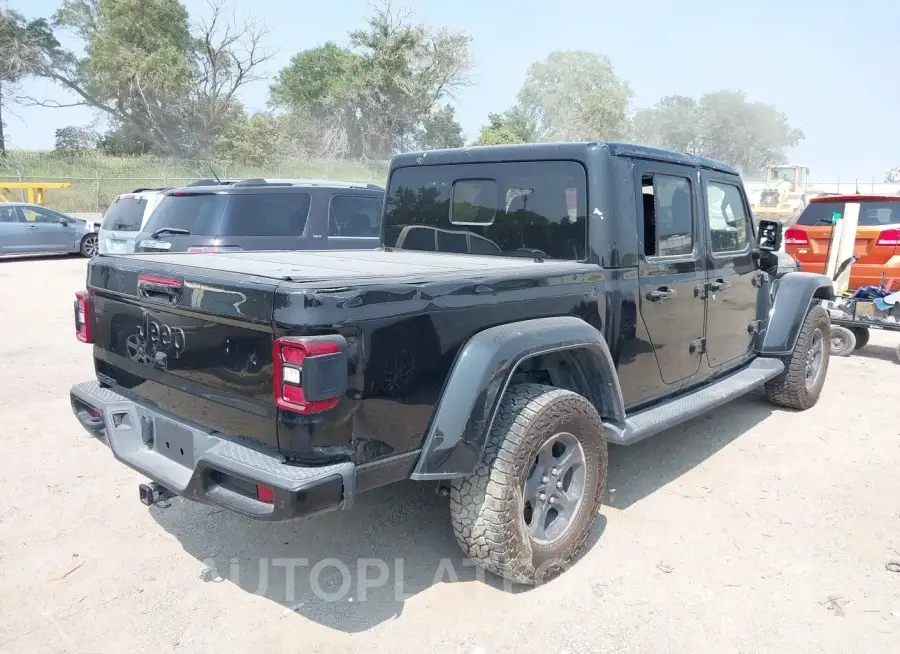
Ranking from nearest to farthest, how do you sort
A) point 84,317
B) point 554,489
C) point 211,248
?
point 554,489, point 84,317, point 211,248

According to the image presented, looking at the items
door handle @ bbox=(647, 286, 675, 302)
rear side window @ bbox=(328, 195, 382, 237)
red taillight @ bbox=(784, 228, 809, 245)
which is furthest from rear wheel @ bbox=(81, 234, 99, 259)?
door handle @ bbox=(647, 286, 675, 302)

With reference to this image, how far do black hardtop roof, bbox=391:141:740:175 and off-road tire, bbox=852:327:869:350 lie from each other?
441 centimetres

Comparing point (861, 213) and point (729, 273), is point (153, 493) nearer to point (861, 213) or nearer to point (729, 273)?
point (729, 273)

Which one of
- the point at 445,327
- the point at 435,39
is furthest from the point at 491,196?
the point at 435,39

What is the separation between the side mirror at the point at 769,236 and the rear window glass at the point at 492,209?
7.22ft

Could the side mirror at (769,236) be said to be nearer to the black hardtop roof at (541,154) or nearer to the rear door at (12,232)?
the black hardtop roof at (541,154)

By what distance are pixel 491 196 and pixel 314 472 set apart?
2177 mm

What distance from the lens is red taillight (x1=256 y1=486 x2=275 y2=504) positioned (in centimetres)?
242

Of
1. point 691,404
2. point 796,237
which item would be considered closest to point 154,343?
point 691,404

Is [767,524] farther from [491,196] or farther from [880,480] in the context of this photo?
[491,196]

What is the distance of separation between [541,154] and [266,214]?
15.2ft

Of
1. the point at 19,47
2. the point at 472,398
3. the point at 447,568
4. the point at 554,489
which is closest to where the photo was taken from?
the point at 472,398

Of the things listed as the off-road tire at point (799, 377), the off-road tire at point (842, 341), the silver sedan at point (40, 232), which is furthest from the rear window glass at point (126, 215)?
the off-road tire at point (842, 341)

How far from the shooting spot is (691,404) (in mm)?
4148
